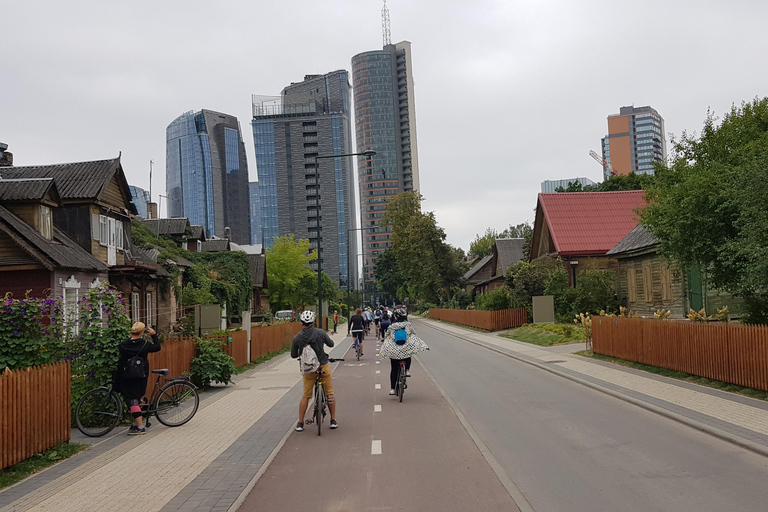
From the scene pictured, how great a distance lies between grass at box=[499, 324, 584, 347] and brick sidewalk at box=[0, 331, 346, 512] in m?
18.6

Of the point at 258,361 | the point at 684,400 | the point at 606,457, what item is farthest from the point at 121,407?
the point at 258,361

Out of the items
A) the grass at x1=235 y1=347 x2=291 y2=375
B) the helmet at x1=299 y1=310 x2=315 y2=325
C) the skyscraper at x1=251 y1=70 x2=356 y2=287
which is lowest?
the grass at x1=235 y1=347 x2=291 y2=375

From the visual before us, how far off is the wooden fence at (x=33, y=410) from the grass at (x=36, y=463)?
75 mm

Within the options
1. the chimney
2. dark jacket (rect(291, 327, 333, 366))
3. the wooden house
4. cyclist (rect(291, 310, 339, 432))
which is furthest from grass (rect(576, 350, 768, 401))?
the chimney

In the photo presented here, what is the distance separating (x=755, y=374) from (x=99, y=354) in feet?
38.4

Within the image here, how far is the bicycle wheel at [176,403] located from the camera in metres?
11.1

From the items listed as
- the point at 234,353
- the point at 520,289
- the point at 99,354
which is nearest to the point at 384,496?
the point at 99,354

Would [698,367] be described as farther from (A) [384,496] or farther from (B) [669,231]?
(A) [384,496]

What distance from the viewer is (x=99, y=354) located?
35.6ft

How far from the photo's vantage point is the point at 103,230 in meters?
26.1

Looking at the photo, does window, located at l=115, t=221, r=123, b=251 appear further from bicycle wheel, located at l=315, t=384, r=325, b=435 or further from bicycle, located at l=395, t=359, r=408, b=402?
bicycle wheel, located at l=315, t=384, r=325, b=435

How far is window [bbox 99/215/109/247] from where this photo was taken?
2575 cm

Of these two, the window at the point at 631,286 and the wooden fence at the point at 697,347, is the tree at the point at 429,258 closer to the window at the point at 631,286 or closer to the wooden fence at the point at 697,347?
the window at the point at 631,286

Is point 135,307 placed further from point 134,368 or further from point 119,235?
point 134,368
